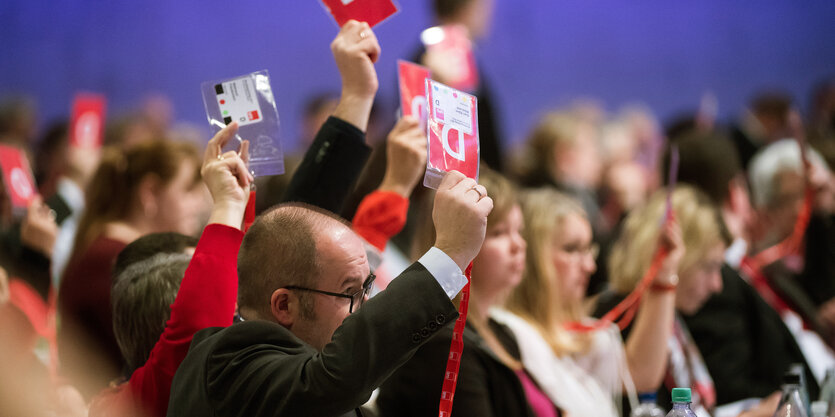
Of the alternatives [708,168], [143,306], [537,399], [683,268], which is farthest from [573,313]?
[143,306]

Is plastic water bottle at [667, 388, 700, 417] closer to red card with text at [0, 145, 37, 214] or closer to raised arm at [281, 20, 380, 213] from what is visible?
raised arm at [281, 20, 380, 213]

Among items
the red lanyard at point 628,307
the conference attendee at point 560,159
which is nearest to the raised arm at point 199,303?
the red lanyard at point 628,307

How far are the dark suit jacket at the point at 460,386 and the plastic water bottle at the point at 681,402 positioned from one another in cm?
52

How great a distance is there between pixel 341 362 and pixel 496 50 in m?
6.49

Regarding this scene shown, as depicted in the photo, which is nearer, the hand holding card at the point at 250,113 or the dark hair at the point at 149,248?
the hand holding card at the point at 250,113

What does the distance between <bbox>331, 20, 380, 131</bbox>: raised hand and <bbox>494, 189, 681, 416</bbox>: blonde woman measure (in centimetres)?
106

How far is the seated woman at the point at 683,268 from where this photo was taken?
365 centimetres

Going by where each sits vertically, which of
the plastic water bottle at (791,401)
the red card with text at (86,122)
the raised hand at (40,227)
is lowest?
the plastic water bottle at (791,401)

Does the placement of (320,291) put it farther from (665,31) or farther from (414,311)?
(665,31)

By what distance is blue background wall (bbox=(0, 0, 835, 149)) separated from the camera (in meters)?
5.82

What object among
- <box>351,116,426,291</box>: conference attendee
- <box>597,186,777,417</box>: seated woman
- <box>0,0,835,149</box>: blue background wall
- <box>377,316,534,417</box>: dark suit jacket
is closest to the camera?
<box>377,316,534,417</box>: dark suit jacket

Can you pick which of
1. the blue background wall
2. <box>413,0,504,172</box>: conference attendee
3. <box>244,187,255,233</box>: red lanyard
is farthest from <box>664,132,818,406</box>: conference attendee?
the blue background wall

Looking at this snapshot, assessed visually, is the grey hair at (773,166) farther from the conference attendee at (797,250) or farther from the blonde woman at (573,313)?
the blonde woman at (573,313)

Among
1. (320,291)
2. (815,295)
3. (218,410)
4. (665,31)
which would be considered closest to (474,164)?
(320,291)
